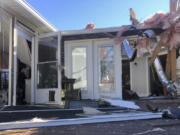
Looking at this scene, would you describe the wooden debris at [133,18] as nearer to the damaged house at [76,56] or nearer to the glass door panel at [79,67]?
the damaged house at [76,56]

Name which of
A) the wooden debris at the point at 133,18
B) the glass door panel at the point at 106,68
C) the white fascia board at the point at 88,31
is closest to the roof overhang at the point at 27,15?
the white fascia board at the point at 88,31

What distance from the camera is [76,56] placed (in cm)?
862

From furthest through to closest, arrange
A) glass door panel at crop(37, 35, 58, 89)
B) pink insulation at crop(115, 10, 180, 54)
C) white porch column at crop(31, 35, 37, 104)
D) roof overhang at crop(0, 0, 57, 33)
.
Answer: white porch column at crop(31, 35, 37, 104) → glass door panel at crop(37, 35, 58, 89) → pink insulation at crop(115, 10, 180, 54) → roof overhang at crop(0, 0, 57, 33)

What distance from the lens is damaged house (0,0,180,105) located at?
23.7 feet

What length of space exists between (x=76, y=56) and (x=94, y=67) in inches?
28.3

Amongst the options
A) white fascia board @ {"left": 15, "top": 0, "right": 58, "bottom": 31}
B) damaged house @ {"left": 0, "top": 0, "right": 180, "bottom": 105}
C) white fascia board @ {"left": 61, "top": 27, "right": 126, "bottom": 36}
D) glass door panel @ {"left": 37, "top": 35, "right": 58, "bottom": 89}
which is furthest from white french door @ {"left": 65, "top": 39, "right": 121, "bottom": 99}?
white fascia board @ {"left": 15, "top": 0, "right": 58, "bottom": 31}

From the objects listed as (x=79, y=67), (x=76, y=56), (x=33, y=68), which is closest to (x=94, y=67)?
(x=79, y=67)

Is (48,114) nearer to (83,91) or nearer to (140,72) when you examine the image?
(83,91)

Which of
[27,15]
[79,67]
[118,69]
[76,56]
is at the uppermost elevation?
[27,15]

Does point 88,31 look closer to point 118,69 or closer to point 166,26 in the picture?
point 118,69

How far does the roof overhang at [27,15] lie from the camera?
623 cm

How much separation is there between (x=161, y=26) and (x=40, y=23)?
335cm

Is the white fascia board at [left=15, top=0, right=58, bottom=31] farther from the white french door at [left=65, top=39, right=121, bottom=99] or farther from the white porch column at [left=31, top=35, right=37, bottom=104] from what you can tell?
the white french door at [left=65, top=39, right=121, bottom=99]

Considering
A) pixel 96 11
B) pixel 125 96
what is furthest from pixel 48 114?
pixel 96 11
